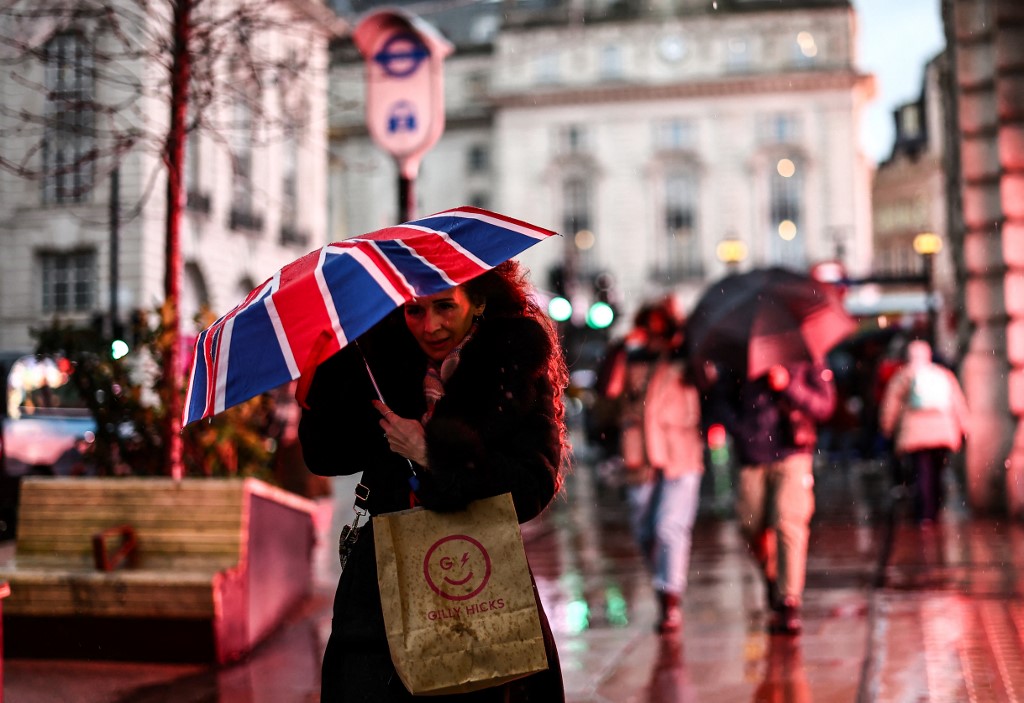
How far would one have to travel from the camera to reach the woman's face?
10.9 feet

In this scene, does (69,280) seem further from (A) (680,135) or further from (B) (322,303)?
(A) (680,135)

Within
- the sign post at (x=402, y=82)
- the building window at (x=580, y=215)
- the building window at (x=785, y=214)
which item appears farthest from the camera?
the building window at (x=580, y=215)

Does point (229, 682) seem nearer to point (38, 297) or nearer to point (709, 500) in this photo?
point (709, 500)

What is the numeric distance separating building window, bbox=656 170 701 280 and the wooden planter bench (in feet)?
220

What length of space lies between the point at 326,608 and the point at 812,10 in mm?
66737

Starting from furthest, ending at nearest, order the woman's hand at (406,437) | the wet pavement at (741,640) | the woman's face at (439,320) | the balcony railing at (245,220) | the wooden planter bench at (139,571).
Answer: the balcony railing at (245,220) → the wooden planter bench at (139,571) → the wet pavement at (741,640) → the woman's face at (439,320) → the woman's hand at (406,437)

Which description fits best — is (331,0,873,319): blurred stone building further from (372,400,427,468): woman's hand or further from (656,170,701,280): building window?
(372,400,427,468): woman's hand

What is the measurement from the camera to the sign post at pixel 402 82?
1022cm

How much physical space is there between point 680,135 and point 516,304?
70.6m

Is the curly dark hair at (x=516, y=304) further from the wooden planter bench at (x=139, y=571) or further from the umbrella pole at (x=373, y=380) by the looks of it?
the wooden planter bench at (x=139, y=571)

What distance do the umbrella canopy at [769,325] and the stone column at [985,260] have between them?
4.93 metres

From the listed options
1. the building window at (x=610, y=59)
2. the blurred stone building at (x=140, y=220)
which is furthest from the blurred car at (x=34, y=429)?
the building window at (x=610, y=59)

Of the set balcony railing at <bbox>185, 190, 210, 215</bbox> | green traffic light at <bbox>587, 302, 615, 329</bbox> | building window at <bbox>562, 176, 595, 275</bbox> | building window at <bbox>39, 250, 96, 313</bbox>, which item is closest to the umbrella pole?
green traffic light at <bbox>587, 302, 615, 329</bbox>

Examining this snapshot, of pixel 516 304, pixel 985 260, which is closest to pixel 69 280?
pixel 985 260
